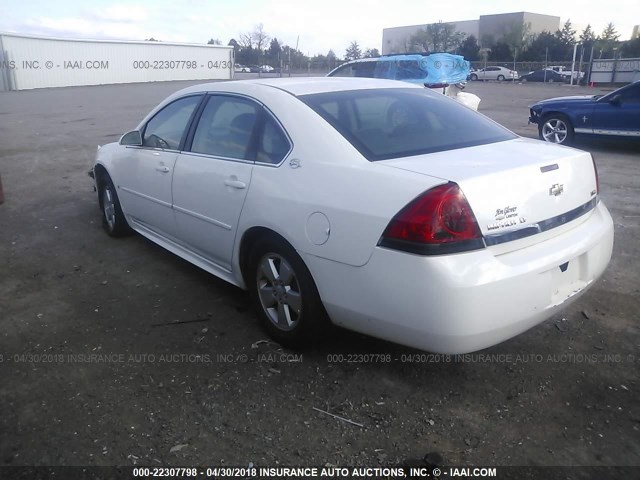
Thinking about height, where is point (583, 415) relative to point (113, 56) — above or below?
below

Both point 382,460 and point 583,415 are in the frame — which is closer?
point 382,460

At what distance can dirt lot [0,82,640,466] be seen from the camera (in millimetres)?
2609

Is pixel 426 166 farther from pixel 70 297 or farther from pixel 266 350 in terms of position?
pixel 70 297

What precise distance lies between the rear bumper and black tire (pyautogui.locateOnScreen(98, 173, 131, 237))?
309cm

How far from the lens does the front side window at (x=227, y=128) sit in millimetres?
3682

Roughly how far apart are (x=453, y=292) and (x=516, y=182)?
67 cm

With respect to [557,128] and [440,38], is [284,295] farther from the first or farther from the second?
[440,38]

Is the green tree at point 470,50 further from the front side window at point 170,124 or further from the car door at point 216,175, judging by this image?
the car door at point 216,175

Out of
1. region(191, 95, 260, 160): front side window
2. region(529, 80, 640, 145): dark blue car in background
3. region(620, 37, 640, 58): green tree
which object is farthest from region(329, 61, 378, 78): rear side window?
region(620, 37, 640, 58): green tree

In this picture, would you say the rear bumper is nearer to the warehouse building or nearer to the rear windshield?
the rear windshield

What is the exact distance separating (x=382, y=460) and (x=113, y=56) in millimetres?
51097

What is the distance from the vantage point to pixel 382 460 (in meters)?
2.54

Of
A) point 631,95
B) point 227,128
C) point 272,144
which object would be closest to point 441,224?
point 272,144

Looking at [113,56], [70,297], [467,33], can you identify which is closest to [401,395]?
[70,297]
